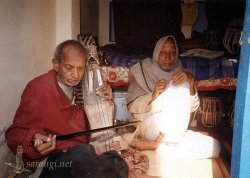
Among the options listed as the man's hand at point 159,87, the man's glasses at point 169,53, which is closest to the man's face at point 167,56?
the man's glasses at point 169,53

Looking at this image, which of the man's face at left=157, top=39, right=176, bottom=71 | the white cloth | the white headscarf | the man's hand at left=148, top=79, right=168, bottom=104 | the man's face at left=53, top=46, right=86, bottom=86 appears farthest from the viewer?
the white headscarf

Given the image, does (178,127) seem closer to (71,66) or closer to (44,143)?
(71,66)

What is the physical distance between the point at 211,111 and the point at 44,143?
10.1 feet

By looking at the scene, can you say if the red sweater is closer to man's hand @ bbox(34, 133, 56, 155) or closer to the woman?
man's hand @ bbox(34, 133, 56, 155)

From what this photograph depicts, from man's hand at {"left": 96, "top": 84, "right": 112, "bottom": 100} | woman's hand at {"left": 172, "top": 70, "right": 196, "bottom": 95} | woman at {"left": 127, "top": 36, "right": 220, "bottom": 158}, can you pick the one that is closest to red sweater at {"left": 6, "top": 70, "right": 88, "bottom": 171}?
man's hand at {"left": 96, "top": 84, "right": 112, "bottom": 100}

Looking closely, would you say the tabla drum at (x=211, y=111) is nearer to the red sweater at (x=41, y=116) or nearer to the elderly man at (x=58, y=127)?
the elderly man at (x=58, y=127)

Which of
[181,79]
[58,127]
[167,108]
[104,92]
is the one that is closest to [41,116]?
[58,127]

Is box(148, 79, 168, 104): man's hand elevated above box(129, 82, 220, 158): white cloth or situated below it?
above

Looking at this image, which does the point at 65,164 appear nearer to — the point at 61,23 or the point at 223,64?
the point at 61,23

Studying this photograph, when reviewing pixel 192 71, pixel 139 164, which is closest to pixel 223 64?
pixel 192 71

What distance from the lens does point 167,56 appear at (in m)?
3.68

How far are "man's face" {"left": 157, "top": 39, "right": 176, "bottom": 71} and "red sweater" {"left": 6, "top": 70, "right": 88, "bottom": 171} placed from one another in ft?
4.83

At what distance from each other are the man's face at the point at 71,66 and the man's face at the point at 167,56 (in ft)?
4.41

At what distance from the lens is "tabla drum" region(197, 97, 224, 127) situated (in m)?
4.65
